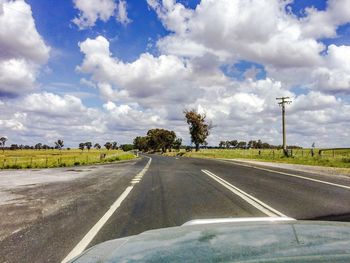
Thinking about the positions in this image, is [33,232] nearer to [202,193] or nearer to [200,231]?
[200,231]

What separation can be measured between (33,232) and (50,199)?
181 inches

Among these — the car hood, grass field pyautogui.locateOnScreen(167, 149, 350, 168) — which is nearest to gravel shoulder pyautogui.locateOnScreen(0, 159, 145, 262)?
the car hood

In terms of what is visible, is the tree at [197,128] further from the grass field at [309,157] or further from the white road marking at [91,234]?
the white road marking at [91,234]

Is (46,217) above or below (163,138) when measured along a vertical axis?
below

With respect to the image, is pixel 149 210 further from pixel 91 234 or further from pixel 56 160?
pixel 56 160

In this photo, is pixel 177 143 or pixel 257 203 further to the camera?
pixel 177 143

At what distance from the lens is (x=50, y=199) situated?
38.3 ft

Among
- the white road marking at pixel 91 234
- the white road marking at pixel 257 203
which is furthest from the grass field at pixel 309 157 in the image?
the white road marking at pixel 91 234

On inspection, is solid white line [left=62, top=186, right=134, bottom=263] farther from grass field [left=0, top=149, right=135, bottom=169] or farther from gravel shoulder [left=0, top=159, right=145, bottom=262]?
grass field [left=0, top=149, right=135, bottom=169]

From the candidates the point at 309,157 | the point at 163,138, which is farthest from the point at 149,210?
the point at 163,138

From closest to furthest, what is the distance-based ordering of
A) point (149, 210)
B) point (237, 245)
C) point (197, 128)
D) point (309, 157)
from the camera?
1. point (237, 245)
2. point (149, 210)
3. point (309, 157)
4. point (197, 128)

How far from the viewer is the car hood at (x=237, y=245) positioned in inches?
93.8

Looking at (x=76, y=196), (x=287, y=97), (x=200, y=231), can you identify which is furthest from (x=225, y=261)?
(x=287, y=97)

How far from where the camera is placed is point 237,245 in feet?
9.02
